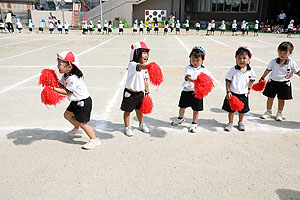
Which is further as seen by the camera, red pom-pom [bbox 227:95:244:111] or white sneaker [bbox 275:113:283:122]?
white sneaker [bbox 275:113:283:122]

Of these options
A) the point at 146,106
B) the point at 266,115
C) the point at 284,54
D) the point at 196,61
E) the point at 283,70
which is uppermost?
the point at 284,54

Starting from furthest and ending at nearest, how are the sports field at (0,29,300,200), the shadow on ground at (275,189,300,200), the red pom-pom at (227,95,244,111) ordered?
1. the red pom-pom at (227,95,244,111)
2. the sports field at (0,29,300,200)
3. the shadow on ground at (275,189,300,200)

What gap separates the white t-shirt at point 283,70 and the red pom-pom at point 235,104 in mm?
1174

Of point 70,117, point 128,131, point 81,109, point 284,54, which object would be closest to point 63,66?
point 81,109

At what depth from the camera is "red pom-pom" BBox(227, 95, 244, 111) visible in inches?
152

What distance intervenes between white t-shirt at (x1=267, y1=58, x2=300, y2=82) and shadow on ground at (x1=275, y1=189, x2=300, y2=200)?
2451mm

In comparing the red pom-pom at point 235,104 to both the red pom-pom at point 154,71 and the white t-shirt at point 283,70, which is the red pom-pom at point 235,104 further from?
the red pom-pom at point 154,71

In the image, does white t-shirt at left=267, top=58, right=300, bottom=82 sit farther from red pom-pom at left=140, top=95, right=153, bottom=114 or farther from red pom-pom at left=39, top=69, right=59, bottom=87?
red pom-pom at left=39, top=69, right=59, bottom=87

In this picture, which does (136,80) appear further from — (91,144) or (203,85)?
(91,144)

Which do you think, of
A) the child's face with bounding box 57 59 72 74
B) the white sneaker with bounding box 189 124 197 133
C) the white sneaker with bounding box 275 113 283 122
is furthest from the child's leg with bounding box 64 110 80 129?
the white sneaker with bounding box 275 113 283 122

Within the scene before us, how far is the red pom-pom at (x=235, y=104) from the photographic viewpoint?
3871mm

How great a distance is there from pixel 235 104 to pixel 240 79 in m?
0.41

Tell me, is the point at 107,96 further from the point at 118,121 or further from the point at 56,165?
the point at 56,165

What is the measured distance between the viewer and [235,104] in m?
3.88
